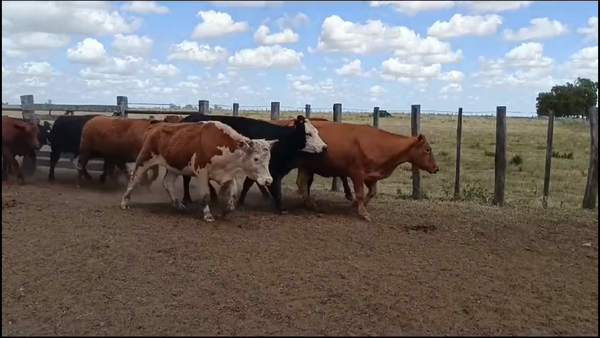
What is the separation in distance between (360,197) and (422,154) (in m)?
1.24

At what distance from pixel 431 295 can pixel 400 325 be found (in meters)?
0.77

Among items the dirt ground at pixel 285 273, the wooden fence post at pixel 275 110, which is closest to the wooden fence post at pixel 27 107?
the dirt ground at pixel 285 273

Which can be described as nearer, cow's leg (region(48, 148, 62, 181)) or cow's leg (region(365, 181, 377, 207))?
cow's leg (region(48, 148, 62, 181))

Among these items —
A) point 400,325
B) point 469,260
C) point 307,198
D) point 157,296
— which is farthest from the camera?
point 307,198

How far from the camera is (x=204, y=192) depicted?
327 inches

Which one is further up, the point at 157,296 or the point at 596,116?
the point at 596,116

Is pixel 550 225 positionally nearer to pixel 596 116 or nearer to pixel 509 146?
pixel 596 116

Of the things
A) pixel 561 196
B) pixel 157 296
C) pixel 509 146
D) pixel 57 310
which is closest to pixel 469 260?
pixel 157 296

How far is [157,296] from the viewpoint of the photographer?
192 inches

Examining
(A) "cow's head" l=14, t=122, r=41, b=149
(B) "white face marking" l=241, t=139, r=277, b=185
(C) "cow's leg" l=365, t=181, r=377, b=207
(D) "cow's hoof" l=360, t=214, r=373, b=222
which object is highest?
(A) "cow's head" l=14, t=122, r=41, b=149

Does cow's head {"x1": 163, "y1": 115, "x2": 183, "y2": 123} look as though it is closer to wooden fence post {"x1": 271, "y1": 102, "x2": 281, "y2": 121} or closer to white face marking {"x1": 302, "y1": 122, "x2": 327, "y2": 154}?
wooden fence post {"x1": 271, "y1": 102, "x2": 281, "y2": 121}

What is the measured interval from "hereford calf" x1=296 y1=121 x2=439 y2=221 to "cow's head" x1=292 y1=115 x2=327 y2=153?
16 cm

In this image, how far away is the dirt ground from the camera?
4.30m

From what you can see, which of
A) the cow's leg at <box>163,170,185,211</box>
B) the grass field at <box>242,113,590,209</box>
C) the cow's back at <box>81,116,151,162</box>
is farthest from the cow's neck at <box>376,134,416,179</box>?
the cow's back at <box>81,116,151,162</box>
